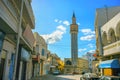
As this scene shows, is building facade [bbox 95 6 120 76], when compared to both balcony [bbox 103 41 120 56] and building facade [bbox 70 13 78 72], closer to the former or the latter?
balcony [bbox 103 41 120 56]

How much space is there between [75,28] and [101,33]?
202ft

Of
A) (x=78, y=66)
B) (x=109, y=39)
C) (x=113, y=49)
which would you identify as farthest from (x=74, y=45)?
(x=113, y=49)

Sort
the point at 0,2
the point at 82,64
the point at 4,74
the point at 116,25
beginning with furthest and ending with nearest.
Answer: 1. the point at 82,64
2. the point at 116,25
3. the point at 4,74
4. the point at 0,2

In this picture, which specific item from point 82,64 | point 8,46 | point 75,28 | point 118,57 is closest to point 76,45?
point 75,28

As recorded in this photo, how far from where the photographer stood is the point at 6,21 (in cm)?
913

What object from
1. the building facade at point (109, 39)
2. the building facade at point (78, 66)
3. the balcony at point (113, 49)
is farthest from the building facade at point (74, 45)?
the balcony at point (113, 49)

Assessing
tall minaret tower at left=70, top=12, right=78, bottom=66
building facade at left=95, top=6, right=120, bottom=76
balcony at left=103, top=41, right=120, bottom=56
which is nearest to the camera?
balcony at left=103, top=41, right=120, bottom=56

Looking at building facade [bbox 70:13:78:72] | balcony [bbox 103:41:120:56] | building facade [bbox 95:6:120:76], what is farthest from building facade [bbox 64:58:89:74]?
balcony [bbox 103:41:120:56]

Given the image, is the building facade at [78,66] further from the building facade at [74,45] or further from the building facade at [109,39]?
the building facade at [109,39]

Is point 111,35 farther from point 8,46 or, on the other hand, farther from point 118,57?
point 8,46

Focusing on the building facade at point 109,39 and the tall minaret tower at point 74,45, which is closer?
the building facade at point 109,39

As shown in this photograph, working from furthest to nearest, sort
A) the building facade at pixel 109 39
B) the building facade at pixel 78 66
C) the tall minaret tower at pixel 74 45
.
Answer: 1. the tall minaret tower at pixel 74 45
2. the building facade at pixel 78 66
3. the building facade at pixel 109 39

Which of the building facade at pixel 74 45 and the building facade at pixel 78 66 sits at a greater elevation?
the building facade at pixel 74 45

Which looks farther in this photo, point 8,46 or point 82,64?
point 82,64
